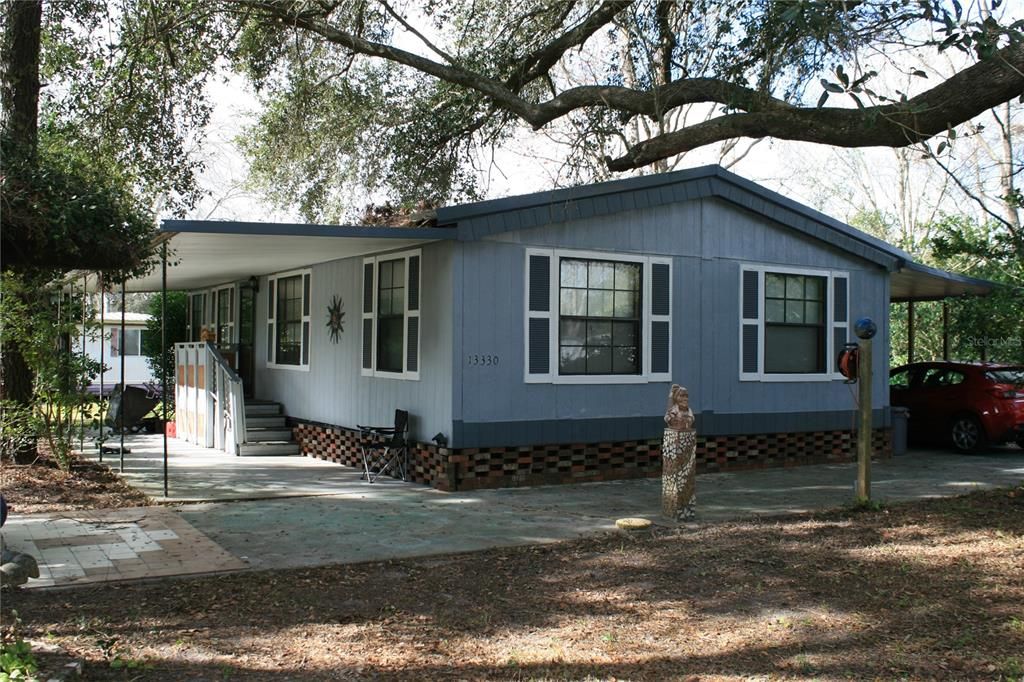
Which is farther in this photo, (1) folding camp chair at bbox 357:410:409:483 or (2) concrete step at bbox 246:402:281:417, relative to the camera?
(2) concrete step at bbox 246:402:281:417

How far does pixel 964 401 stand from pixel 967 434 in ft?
1.66

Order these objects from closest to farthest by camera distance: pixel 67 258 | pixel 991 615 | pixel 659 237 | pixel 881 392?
pixel 991 615, pixel 67 258, pixel 659 237, pixel 881 392

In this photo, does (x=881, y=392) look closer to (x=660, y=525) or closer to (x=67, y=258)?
(x=660, y=525)

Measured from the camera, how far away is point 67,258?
25.1 feet

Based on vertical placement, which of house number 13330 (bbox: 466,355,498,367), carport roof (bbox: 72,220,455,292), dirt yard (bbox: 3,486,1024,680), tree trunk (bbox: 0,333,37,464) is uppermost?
carport roof (bbox: 72,220,455,292)

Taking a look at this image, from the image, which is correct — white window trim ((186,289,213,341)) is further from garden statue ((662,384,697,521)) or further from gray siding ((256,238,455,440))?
garden statue ((662,384,697,521))

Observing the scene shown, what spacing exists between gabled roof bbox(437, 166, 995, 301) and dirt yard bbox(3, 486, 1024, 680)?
12.9ft

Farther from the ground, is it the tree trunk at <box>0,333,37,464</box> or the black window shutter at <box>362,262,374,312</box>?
the black window shutter at <box>362,262,374,312</box>

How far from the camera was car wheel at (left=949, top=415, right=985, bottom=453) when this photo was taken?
13875mm

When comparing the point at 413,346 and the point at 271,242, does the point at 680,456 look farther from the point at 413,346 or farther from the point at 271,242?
the point at 271,242

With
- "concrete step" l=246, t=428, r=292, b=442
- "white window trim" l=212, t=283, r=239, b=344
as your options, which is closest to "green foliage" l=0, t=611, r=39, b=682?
"concrete step" l=246, t=428, r=292, b=442

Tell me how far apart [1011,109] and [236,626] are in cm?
2708

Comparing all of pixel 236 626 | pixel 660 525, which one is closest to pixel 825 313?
pixel 660 525

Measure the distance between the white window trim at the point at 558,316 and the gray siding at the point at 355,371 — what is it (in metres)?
0.94
